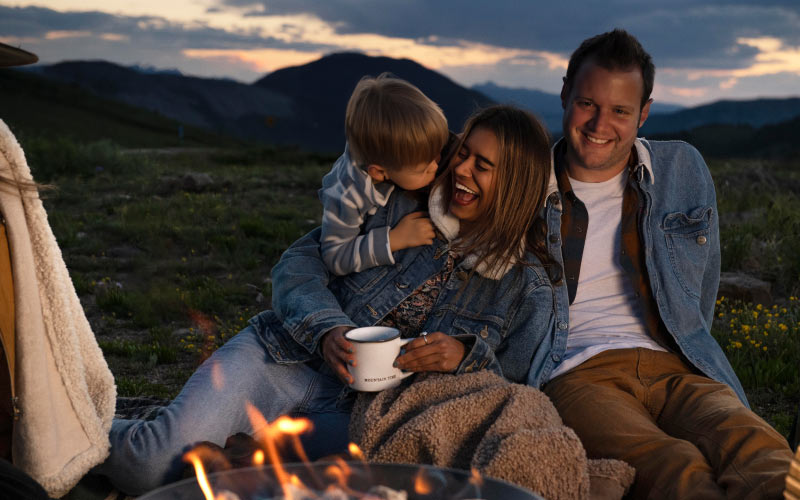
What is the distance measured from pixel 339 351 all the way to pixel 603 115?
174cm

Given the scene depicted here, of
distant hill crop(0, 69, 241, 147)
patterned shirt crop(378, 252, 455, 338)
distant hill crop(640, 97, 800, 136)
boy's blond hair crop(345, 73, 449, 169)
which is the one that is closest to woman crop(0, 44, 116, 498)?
patterned shirt crop(378, 252, 455, 338)

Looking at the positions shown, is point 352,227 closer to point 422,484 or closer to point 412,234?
point 412,234

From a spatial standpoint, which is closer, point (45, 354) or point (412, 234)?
point (45, 354)

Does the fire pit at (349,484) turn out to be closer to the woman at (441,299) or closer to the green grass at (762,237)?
the woman at (441,299)

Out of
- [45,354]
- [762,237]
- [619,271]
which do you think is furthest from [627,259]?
[762,237]

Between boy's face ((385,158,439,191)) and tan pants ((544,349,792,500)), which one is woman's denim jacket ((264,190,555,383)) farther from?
tan pants ((544,349,792,500))

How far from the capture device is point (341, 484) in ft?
6.31

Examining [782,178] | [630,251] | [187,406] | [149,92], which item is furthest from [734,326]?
[149,92]

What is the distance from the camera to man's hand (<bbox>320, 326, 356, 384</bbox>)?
3.00 meters

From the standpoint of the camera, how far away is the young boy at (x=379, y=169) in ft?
11.3

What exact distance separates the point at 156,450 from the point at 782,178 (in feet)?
44.2

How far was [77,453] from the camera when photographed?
2742 millimetres

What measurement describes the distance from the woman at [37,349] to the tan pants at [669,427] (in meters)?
1.97

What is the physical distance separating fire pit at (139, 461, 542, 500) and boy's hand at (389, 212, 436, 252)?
63.9 inches
